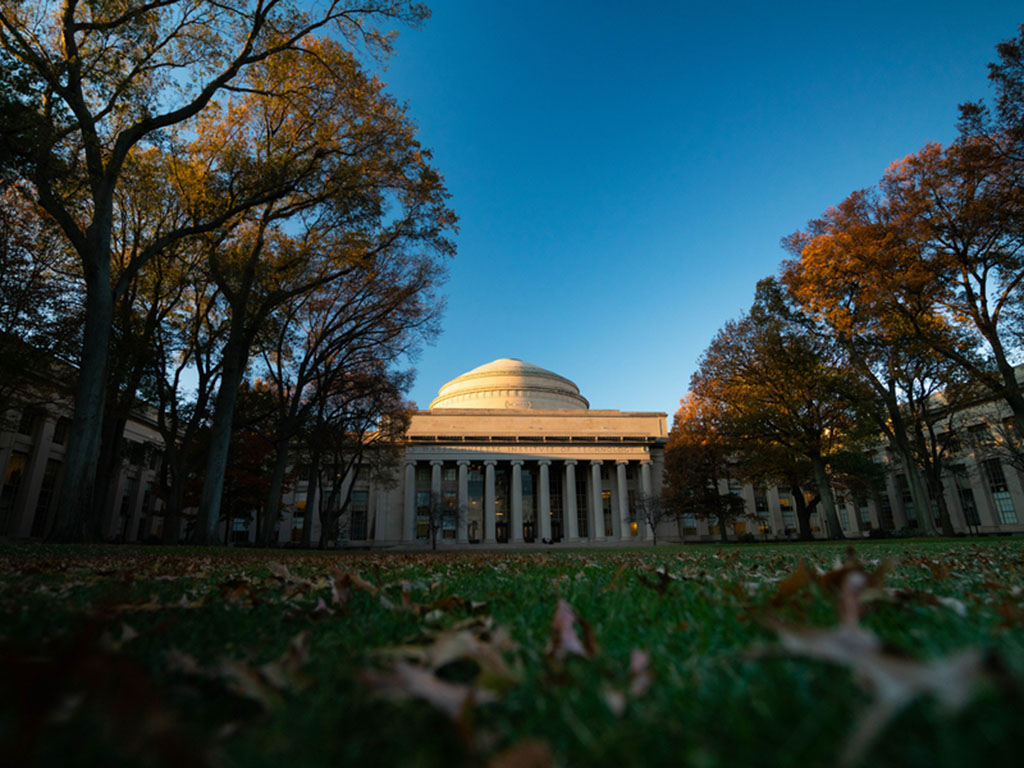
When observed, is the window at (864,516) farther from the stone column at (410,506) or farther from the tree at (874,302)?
the stone column at (410,506)

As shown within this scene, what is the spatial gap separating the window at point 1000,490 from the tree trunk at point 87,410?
188 ft

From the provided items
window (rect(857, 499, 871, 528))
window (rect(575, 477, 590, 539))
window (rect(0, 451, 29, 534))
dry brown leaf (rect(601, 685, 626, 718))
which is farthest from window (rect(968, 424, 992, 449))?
window (rect(0, 451, 29, 534))

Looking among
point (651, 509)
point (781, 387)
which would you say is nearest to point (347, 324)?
point (781, 387)

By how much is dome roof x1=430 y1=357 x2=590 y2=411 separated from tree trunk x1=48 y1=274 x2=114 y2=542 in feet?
200

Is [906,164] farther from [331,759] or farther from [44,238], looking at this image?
[44,238]

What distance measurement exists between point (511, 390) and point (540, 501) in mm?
18366

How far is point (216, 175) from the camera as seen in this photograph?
16.5 meters

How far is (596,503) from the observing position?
62969mm

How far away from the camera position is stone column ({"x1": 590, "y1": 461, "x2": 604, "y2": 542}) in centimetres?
6209

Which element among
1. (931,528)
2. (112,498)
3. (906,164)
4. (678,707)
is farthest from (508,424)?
(678,707)

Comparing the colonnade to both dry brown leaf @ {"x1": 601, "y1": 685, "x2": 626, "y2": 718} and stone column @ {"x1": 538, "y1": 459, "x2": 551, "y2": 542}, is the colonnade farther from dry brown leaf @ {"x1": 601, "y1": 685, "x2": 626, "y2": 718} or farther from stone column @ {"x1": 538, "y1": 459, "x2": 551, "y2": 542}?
dry brown leaf @ {"x1": 601, "y1": 685, "x2": 626, "y2": 718}

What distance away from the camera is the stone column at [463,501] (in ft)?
198

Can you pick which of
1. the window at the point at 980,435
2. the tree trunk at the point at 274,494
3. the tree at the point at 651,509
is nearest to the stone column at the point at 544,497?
the tree at the point at 651,509

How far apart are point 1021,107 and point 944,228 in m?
4.35
